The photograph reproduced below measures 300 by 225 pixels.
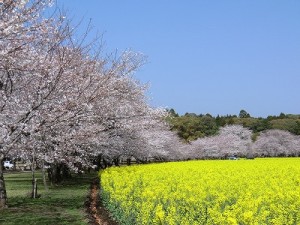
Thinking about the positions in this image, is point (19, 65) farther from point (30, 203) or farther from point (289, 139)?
point (289, 139)

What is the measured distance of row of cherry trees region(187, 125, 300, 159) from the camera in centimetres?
8856

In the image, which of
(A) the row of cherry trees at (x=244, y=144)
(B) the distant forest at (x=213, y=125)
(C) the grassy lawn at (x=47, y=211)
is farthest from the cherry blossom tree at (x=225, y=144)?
(C) the grassy lawn at (x=47, y=211)

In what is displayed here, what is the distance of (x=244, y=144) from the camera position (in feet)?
309

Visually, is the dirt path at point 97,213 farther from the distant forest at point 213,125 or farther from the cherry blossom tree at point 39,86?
the distant forest at point 213,125

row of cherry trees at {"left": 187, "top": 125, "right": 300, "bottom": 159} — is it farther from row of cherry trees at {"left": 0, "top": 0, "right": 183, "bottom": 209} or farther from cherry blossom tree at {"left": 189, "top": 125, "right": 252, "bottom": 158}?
row of cherry trees at {"left": 0, "top": 0, "right": 183, "bottom": 209}

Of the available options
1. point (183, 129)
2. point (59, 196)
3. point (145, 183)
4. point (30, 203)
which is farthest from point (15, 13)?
point (183, 129)

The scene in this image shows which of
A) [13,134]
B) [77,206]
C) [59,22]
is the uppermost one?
[59,22]

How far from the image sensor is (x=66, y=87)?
16094 mm

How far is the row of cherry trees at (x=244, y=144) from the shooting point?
8856 centimetres

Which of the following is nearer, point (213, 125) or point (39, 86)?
point (39, 86)

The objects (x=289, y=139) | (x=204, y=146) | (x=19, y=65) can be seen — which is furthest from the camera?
(x=289, y=139)

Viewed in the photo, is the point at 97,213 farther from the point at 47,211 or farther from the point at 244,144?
the point at 244,144

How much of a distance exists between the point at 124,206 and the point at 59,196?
420 inches

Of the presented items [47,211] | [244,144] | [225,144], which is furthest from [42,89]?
[244,144]
